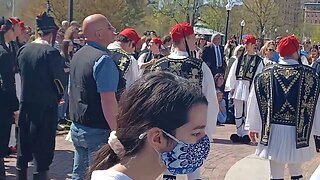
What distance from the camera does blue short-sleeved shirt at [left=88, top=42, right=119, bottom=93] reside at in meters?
4.69

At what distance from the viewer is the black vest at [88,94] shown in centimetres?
482

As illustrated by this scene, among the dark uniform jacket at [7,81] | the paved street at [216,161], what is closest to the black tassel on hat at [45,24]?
the dark uniform jacket at [7,81]

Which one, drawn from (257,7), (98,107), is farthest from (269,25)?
(98,107)

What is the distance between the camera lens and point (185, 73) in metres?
6.65

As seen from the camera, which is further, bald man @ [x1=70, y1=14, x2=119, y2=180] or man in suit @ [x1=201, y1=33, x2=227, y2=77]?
man in suit @ [x1=201, y1=33, x2=227, y2=77]

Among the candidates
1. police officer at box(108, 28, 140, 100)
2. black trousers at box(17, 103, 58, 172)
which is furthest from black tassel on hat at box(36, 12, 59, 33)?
police officer at box(108, 28, 140, 100)

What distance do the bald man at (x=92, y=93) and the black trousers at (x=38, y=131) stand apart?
1140 mm

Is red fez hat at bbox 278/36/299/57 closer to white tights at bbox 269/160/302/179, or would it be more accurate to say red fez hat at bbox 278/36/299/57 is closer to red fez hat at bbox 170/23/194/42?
red fez hat at bbox 170/23/194/42

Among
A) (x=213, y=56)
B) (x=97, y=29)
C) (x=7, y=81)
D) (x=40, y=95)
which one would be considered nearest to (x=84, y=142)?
(x=97, y=29)

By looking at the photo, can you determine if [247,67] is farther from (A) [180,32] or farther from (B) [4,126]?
(B) [4,126]

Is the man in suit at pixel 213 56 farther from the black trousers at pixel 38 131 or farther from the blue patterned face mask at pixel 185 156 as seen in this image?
the blue patterned face mask at pixel 185 156

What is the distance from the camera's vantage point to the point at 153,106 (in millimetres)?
2145

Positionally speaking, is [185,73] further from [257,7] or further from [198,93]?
[257,7]

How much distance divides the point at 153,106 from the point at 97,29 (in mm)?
2883
